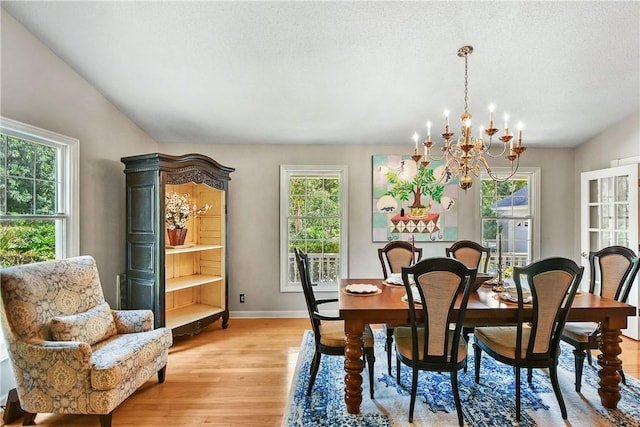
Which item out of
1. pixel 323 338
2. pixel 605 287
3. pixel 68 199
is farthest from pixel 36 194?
pixel 605 287

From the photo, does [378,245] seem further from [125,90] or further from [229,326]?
[125,90]

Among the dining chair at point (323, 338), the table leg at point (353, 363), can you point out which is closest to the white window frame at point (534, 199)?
the dining chair at point (323, 338)

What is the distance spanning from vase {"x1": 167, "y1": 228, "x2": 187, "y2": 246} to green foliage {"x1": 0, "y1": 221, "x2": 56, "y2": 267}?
3.18 ft

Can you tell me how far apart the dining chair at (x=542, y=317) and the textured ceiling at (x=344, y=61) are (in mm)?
1756

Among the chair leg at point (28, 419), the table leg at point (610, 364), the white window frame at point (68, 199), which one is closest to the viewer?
the chair leg at point (28, 419)

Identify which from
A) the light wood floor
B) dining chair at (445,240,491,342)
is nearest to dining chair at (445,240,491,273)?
dining chair at (445,240,491,342)

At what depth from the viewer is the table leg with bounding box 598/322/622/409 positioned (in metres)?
2.17

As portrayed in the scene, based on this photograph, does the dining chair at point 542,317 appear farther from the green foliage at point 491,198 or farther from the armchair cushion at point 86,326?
the armchair cushion at point 86,326

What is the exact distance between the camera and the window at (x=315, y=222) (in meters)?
4.16

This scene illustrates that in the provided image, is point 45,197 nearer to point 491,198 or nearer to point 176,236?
point 176,236

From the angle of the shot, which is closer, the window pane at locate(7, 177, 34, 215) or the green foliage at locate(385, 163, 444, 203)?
the window pane at locate(7, 177, 34, 215)

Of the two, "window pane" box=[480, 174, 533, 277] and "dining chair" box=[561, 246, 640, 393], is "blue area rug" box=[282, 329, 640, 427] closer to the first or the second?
"dining chair" box=[561, 246, 640, 393]

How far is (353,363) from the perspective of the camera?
2.11 meters

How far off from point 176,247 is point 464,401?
3.02m
